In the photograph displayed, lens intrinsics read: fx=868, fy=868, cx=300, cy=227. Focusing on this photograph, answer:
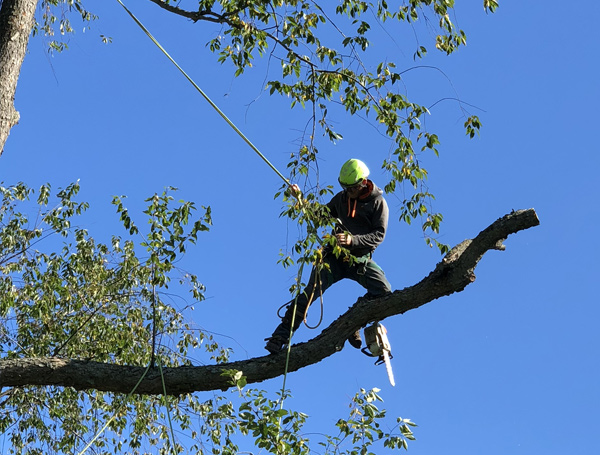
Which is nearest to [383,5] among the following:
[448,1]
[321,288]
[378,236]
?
[448,1]

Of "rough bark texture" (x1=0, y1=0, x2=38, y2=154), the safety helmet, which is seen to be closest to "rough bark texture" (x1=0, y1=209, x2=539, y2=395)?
the safety helmet

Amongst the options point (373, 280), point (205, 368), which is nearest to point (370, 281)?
point (373, 280)

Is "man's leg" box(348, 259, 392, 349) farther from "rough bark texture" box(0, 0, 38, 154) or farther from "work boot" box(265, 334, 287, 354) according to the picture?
"rough bark texture" box(0, 0, 38, 154)

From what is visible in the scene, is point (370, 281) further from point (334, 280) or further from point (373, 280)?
point (334, 280)

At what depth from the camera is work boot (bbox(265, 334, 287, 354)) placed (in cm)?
548

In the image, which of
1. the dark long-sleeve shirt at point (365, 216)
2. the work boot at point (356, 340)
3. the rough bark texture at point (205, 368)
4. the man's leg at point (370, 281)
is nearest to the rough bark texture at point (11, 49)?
the rough bark texture at point (205, 368)

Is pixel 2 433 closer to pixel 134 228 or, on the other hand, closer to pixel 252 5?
pixel 134 228

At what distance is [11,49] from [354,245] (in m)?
2.48

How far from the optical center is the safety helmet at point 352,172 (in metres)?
5.93

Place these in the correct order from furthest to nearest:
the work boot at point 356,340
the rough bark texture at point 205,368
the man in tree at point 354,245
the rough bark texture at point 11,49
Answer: the work boot at point 356,340, the man in tree at point 354,245, the rough bark texture at point 205,368, the rough bark texture at point 11,49

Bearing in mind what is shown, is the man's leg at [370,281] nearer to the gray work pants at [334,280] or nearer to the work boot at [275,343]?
the gray work pants at [334,280]

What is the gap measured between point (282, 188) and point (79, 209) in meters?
3.71

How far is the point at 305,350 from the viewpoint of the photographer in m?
5.38

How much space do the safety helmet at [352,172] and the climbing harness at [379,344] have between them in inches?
39.1
